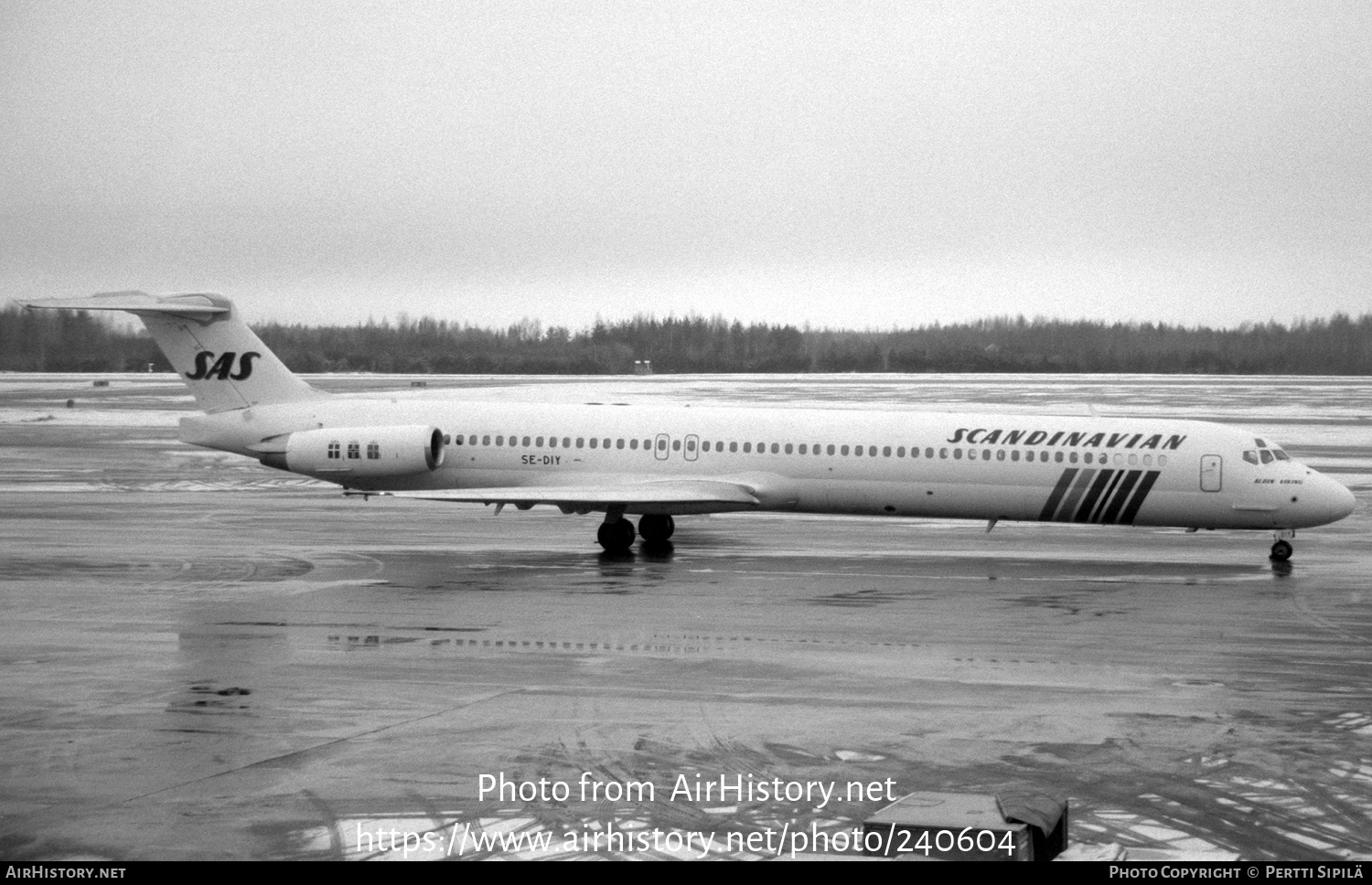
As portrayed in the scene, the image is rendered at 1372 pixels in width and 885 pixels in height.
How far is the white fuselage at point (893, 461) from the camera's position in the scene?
24.8 meters

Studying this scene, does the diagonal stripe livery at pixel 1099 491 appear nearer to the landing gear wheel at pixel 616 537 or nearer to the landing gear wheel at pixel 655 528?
the landing gear wheel at pixel 655 528

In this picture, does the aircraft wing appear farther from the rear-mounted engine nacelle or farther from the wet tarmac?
the wet tarmac

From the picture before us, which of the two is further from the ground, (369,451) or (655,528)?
(369,451)

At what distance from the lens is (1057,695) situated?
47.3 ft

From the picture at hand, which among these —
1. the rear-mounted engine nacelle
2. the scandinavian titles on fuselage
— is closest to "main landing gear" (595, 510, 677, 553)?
the rear-mounted engine nacelle

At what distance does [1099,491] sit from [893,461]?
3.55m

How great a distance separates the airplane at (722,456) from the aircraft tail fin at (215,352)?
1.4 inches

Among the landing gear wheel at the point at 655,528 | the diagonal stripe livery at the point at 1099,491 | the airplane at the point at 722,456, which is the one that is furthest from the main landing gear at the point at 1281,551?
the landing gear wheel at the point at 655,528

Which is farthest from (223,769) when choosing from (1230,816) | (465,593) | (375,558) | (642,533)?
(642,533)

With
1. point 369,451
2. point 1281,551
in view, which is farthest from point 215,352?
point 1281,551

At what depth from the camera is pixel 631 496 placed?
80.6 feet

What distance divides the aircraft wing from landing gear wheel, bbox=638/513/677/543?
0.83m

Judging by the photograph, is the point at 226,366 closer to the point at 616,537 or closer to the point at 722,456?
the point at 616,537

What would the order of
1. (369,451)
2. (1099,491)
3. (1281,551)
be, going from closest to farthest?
(1281,551) → (1099,491) → (369,451)
